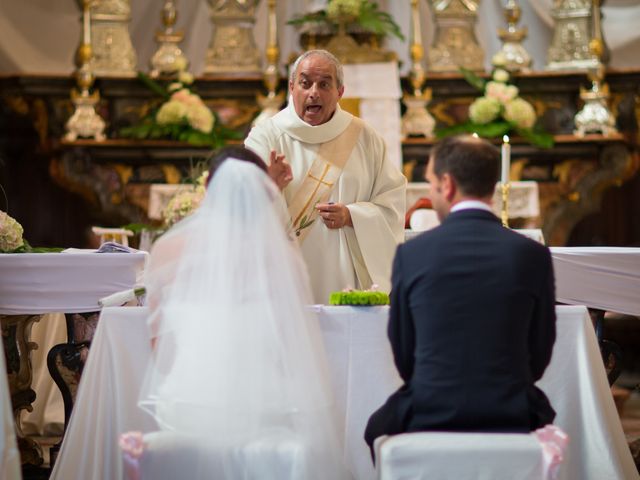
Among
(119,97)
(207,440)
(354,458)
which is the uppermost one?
(119,97)

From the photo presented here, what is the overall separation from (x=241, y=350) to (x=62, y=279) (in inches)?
72.8

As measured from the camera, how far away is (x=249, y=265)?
3.47 m

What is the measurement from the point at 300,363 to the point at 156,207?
5.42 metres

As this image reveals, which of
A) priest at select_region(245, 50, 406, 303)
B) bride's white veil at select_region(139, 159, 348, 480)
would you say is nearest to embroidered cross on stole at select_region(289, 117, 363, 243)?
priest at select_region(245, 50, 406, 303)

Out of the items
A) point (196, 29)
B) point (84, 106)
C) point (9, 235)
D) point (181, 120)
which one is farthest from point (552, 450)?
point (196, 29)

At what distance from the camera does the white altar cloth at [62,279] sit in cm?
497

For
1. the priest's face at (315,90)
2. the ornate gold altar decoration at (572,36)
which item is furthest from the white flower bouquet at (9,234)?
the ornate gold altar decoration at (572,36)

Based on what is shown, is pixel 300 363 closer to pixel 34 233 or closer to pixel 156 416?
pixel 156 416

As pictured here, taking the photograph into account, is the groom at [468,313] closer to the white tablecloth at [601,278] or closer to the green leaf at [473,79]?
the white tablecloth at [601,278]

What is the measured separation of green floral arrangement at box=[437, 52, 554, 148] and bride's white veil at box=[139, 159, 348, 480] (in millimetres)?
5880

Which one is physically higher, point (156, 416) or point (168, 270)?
point (168, 270)

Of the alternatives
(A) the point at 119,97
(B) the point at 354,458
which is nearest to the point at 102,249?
(B) the point at 354,458

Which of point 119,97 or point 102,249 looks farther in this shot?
point 119,97

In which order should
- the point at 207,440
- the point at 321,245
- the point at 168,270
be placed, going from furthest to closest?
the point at 321,245 → the point at 168,270 → the point at 207,440
